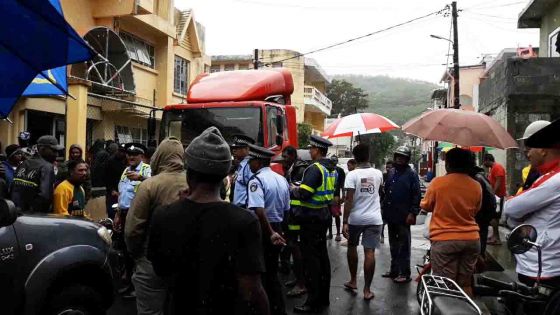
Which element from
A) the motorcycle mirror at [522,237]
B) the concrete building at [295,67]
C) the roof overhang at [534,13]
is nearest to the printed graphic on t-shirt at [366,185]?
the motorcycle mirror at [522,237]

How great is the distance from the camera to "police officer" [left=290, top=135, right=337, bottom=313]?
223 inches

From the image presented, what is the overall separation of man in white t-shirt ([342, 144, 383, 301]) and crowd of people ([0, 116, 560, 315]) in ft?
0.04

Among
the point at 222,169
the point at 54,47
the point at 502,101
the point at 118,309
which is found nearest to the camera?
the point at 222,169

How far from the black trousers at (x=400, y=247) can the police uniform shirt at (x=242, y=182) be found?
266 cm

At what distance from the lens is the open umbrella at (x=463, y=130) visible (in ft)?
16.4

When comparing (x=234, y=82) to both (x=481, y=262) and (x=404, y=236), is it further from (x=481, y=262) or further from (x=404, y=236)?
(x=481, y=262)

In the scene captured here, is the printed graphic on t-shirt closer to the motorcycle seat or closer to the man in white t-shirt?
the man in white t-shirt

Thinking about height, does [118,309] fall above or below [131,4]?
below

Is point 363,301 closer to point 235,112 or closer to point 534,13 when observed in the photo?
point 235,112

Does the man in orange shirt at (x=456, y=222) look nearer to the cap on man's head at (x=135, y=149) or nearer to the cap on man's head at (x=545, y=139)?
the cap on man's head at (x=545, y=139)

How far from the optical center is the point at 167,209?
2.35 m

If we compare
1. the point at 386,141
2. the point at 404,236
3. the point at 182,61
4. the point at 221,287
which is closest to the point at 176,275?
the point at 221,287

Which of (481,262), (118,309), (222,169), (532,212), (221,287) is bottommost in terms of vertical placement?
(118,309)

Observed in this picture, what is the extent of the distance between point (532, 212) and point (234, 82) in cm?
657
